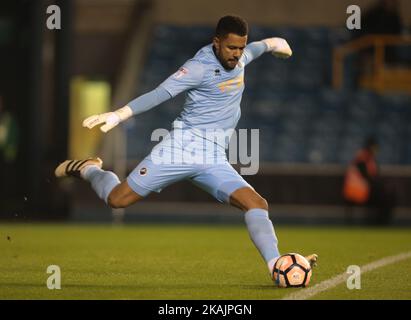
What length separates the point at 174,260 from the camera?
10234mm

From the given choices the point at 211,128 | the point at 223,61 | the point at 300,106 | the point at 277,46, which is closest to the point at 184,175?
the point at 211,128

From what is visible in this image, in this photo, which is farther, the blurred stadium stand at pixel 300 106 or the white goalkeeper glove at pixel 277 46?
the blurred stadium stand at pixel 300 106

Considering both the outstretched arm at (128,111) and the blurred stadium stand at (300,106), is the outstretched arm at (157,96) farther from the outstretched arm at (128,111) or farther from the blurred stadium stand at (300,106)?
the blurred stadium stand at (300,106)

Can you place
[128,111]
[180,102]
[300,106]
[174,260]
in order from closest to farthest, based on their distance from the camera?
[128,111], [174,260], [300,106], [180,102]

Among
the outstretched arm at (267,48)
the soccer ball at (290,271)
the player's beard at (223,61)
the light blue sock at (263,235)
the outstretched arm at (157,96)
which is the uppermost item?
the outstretched arm at (267,48)

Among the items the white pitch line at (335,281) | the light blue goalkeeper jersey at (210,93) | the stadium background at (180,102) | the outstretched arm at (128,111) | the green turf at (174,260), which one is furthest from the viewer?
the stadium background at (180,102)

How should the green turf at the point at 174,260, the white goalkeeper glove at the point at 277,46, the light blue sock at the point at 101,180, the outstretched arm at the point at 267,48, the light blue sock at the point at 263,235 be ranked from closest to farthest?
the green turf at the point at 174,260
the light blue sock at the point at 263,235
the light blue sock at the point at 101,180
the outstretched arm at the point at 267,48
the white goalkeeper glove at the point at 277,46

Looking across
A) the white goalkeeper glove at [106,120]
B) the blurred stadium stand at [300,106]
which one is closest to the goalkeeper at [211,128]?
the white goalkeeper glove at [106,120]

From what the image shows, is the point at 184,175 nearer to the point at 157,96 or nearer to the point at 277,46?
the point at 157,96

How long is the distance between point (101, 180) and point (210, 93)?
1186 mm

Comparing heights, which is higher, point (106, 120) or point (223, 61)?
point (223, 61)

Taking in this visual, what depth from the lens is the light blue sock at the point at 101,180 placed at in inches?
333
